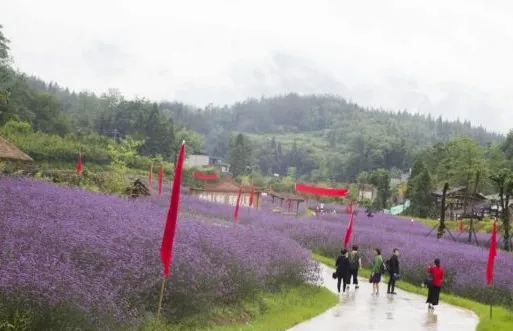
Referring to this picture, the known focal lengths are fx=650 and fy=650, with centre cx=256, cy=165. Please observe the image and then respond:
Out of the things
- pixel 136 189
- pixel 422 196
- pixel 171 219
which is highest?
pixel 422 196

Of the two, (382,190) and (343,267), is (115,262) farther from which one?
(382,190)

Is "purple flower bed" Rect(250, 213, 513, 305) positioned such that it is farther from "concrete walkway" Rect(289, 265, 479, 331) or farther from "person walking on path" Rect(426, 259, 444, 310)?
"concrete walkway" Rect(289, 265, 479, 331)

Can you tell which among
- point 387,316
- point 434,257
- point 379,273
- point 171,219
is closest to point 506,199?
point 434,257

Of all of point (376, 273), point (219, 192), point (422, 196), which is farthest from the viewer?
point (422, 196)

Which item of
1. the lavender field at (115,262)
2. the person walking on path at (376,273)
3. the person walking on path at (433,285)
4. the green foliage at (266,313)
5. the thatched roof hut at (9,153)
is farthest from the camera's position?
the thatched roof hut at (9,153)

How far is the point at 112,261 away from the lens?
996cm

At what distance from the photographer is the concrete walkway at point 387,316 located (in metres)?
14.5

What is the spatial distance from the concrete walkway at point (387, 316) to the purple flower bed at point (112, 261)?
179 cm

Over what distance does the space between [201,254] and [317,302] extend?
18.4 ft

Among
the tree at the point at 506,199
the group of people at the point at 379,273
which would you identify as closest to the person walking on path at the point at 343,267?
the group of people at the point at 379,273

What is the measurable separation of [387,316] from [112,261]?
8.80 m

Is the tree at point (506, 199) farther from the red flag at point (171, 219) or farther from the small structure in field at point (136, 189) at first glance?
the red flag at point (171, 219)

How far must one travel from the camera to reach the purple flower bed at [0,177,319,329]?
786 cm

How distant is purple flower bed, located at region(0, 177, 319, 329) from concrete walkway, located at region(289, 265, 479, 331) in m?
1.79
